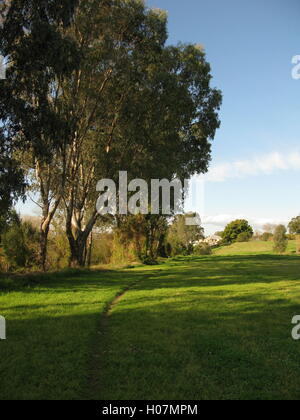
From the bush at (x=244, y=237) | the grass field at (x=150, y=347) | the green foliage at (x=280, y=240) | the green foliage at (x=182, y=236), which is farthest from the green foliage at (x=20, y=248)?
the bush at (x=244, y=237)

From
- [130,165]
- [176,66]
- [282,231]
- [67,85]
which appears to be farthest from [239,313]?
[282,231]

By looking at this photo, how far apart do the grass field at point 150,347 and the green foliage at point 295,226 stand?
85.0 meters

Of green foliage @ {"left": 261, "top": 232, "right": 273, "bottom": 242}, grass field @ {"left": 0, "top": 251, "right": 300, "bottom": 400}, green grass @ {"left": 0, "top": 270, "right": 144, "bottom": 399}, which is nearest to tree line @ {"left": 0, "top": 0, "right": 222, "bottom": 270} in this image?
green grass @ {"left": 0, "top": 270, "right": 144, "bottom": 399}

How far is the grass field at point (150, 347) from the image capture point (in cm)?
529

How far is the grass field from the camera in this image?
529cm

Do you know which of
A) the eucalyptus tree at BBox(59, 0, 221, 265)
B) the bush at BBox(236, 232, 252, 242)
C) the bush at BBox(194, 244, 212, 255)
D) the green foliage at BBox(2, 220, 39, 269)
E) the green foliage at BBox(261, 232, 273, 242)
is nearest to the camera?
the eucalyptus tree at BBox(59, 0, 221, 265)

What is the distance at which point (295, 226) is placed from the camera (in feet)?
Result: 300

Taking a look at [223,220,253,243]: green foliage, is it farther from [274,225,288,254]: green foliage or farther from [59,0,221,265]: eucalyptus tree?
[59,0,221,265]: eucalyptus tree

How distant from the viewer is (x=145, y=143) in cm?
2470

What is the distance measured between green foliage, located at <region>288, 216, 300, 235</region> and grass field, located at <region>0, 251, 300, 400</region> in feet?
279

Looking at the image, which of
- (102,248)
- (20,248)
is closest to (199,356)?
(20,248)

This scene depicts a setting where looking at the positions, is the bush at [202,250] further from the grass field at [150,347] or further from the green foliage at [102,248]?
the grass field at [150,347]

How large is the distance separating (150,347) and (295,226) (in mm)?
92691

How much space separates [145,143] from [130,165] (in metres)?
1.97
